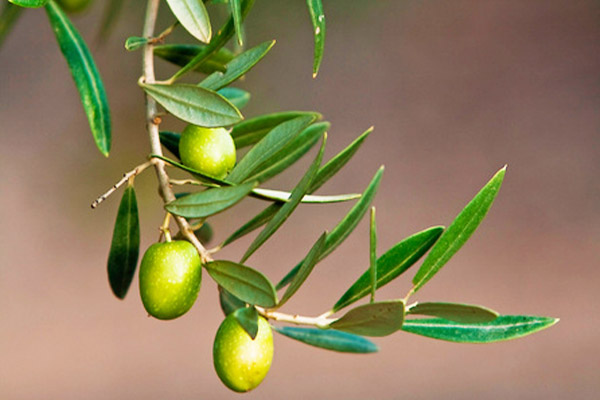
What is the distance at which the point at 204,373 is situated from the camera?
85.7 inches

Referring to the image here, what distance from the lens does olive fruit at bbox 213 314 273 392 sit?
0.38 meters

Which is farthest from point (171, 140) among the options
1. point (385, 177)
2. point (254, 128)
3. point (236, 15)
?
point (385, 177)

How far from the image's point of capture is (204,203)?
36cm

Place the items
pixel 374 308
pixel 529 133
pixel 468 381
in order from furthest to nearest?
pixel 529 133, pixel 468 381, pixel 374 308

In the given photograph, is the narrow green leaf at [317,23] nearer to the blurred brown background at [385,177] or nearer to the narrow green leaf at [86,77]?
the narrow green leaf at [86,77]

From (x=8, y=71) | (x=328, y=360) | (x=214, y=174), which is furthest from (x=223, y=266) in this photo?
(x=8, y=71)

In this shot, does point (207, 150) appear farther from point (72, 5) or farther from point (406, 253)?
point (72, 5)

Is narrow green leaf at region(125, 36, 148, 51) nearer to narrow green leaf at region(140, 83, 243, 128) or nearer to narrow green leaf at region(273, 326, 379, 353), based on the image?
narrow green leaf at region(140, 83, 243, 128)

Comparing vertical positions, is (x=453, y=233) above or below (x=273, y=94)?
below

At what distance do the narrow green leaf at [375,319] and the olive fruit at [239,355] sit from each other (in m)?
0.05

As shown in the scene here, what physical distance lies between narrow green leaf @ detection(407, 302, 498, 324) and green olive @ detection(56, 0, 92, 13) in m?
0.37

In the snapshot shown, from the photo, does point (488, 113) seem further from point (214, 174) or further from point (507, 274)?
point (214, 174)

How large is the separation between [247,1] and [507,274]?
79.6 inches

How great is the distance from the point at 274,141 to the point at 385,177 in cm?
201
